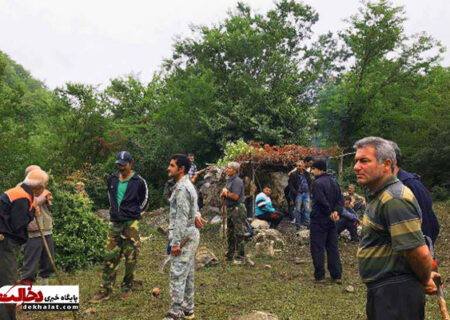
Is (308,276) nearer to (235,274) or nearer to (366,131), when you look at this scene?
(235,274)

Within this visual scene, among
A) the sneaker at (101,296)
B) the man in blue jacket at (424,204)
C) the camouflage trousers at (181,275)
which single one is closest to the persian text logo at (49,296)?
the sneaker at (101,296)

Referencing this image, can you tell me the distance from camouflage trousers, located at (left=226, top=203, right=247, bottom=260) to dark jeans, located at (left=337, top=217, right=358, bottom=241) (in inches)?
127

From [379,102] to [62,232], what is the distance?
20170mm

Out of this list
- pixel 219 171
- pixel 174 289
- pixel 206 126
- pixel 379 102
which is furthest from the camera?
pixel 379 102

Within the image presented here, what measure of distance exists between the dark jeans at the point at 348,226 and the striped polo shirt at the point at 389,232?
26.4ft

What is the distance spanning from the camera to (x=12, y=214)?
14.6 feet

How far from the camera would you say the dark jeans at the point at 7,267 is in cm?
443

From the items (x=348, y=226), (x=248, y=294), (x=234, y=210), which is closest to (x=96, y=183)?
(x=234, y=210)

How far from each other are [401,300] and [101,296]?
15.6 ft

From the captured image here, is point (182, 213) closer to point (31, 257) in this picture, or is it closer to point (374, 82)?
point (31, 257)

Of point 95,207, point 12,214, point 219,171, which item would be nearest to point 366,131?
point 219,171

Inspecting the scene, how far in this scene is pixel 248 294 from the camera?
6660mm

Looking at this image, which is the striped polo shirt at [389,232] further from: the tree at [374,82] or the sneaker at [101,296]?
the tree at [374,82]

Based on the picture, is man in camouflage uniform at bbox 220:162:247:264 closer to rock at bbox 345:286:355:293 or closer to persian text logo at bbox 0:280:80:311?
rock at bbox 345:286:355:293
